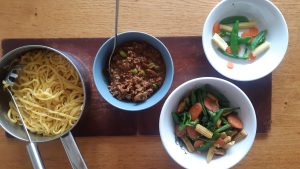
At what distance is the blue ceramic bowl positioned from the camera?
0.97 m

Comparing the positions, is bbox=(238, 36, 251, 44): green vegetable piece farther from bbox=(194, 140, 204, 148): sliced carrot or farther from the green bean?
bbox=(194, 140, 204, 148): sliced carrot

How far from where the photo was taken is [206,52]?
3.33ft

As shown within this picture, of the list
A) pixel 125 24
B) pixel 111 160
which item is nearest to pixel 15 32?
pixel 125 24

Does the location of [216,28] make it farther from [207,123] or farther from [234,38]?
[207,123]

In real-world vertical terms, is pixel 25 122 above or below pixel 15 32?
below

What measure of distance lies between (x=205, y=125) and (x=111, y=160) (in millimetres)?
280

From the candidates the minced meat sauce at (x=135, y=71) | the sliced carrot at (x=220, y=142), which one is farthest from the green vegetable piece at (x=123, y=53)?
the sliced carrot at (x=220, y=142)

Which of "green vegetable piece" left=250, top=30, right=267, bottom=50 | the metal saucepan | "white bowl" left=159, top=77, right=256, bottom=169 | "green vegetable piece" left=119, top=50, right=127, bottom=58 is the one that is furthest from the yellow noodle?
"green vegetable piece" left=250, top=30, right=267, bottom=50

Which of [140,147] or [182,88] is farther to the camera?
Answer: [140,147]

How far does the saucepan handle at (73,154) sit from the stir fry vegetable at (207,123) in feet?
0.84

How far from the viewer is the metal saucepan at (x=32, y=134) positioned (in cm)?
92

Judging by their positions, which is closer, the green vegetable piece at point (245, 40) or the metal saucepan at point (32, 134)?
the metal saucepan at point (32, 134)

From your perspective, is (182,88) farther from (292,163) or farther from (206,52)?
(292,163)

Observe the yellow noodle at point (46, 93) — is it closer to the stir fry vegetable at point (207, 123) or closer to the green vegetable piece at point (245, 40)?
the stir fry vegetable at point (207, 123)
